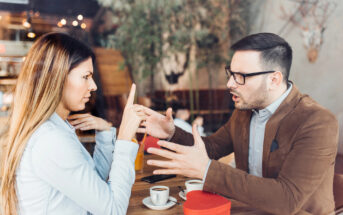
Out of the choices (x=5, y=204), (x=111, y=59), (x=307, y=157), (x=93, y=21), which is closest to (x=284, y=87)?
(x=307, y=157)

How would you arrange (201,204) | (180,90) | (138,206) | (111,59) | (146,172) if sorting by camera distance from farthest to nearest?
(111,59) < (180,90) < (146,172) < (138,206) < (201,204)

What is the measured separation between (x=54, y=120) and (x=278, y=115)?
94 centimetres

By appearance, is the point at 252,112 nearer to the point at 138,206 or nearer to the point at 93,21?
the point at 138,206

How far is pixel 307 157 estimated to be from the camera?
1092 millimetres

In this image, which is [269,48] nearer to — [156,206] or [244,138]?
[244,138]

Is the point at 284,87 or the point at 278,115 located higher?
the point at 284,87

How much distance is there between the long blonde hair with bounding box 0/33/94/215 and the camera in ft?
3.22

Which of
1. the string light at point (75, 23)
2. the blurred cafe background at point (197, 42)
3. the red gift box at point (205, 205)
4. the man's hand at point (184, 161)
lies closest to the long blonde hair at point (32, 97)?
the man's hand at point (184, 161)

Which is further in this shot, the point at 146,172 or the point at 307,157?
the point at 146,172

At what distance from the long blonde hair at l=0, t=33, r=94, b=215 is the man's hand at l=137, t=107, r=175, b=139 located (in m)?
0.63

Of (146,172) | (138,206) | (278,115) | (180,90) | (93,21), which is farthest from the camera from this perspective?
(93,21)

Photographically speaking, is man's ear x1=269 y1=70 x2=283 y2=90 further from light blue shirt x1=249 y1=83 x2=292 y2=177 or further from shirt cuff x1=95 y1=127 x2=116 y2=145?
shirt cuff x1=95 y1=127 x2=116 y2=145

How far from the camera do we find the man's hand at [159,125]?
1598mm

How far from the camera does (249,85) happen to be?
4.52ft
